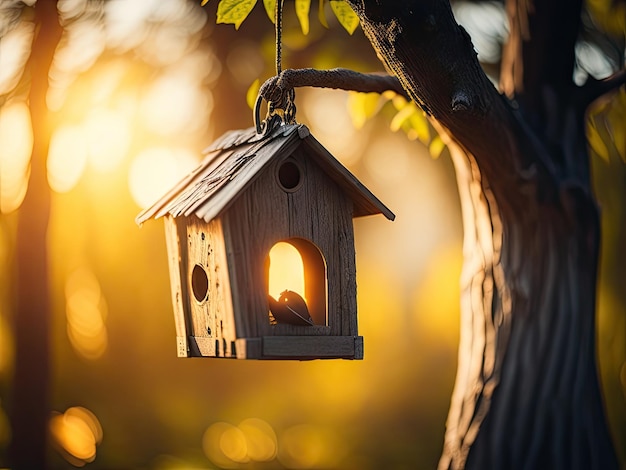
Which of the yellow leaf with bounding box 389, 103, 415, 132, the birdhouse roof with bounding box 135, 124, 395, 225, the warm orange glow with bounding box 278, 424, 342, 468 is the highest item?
the yellow leaf with bounding box 389, 103, 415, 132

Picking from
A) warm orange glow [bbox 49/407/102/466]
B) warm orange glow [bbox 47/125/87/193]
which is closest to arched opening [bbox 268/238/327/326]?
warm orange glow [bbox 47/125/87/193]

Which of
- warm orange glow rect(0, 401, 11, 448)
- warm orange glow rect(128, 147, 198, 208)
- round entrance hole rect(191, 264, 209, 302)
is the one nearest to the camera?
round entrance hole rect(191, 264, 209, 302)

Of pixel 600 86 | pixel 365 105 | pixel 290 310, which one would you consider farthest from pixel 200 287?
pixel 600 86

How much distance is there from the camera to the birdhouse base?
83.3 inches

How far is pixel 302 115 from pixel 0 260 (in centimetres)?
350

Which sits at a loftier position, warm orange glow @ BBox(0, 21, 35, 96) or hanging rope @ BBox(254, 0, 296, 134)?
warm orange glow @ BBox(0, 21, 35, 96)

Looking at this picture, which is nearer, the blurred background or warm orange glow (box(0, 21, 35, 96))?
warm orange glow (box(0, 21, 35, 96))

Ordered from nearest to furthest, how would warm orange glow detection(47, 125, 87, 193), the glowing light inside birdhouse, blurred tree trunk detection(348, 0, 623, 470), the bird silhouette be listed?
the bird silhouette < the glowing light inside birdhouse < blurred tree trunk detection(348, 0, 623, 470) < warm orange glow detection(47, 125, 87, 193)

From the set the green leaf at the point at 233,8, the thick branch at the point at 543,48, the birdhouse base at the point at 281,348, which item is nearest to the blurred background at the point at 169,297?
the thick branch at the point at 543,48

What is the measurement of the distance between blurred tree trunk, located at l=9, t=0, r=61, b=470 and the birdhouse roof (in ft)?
13.4

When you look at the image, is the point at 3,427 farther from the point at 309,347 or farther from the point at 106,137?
the point at 309,347

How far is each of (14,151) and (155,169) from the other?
5.28 ft

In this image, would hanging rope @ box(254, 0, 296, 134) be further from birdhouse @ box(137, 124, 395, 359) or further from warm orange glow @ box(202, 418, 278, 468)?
warm orange glow @ box(202, 418, 278, 468)

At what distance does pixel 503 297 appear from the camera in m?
3.44
